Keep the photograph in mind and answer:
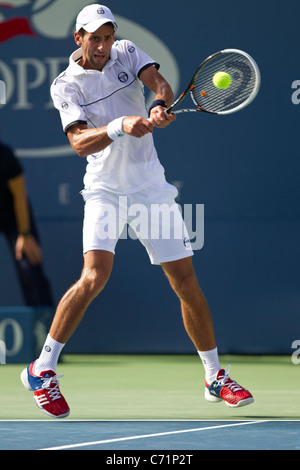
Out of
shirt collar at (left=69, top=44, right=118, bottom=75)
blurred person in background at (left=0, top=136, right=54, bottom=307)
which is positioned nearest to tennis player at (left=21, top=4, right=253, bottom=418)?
shirt collar at (left=69, top=44, right=118, bottom=75)

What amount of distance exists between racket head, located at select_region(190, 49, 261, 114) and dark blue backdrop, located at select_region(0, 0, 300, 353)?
2.33m

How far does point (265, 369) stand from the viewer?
6.68 metres

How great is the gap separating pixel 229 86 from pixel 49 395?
160 centimetres

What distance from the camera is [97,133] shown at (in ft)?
14.6

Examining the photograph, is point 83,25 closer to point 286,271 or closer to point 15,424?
point 15,424

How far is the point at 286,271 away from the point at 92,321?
141cm

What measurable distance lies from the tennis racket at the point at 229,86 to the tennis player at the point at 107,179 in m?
0.20

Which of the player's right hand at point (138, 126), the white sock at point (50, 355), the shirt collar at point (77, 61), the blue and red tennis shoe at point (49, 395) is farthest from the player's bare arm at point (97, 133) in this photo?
the blue and red tennis shoe at point (49, 395)

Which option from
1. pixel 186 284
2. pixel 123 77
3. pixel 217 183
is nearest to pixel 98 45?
pixel 123 77

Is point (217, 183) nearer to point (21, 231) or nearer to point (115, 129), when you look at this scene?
Result: point (21, 231)

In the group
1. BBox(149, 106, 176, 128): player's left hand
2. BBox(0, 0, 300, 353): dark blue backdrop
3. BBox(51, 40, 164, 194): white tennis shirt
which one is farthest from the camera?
BBox(0, 0, 300, 353): dark blue backdrop

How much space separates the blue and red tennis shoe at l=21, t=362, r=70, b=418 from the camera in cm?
444

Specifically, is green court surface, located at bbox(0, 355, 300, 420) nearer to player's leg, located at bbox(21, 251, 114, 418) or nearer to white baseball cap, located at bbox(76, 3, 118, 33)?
player's leg, located at bbox(21, 251, 114, 418)
